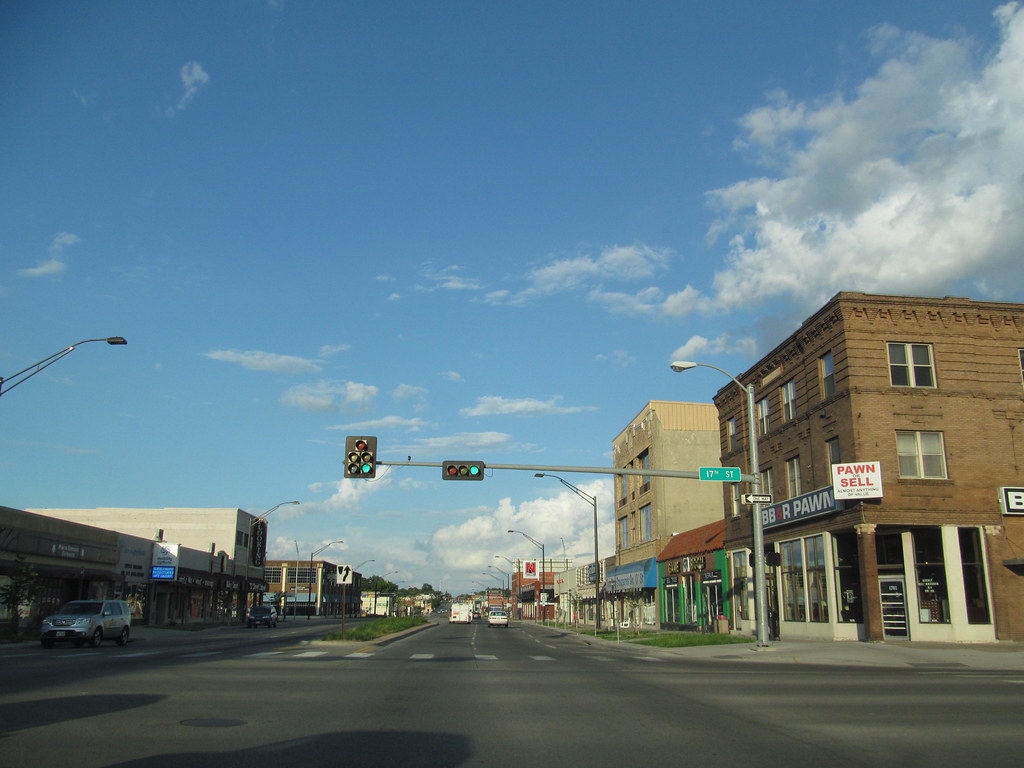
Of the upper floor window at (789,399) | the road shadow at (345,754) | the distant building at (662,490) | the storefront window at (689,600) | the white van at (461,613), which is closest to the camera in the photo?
the road shadow at (345,754)

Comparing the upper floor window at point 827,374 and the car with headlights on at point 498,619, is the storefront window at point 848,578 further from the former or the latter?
the car with headlights on at point 498,619

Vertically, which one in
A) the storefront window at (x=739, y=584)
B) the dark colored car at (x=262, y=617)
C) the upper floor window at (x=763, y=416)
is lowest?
the dark colored car at (x=262, y=617)

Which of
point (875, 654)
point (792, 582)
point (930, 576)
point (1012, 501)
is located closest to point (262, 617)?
point (792, 582)

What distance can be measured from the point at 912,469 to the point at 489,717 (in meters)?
25.0

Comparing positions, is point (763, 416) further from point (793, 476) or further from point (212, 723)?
point (212, 723)

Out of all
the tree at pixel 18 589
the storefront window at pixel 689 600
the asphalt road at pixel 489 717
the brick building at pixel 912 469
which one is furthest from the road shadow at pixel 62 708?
the storefront window at pixel 689 600

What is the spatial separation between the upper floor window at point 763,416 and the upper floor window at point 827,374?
19.0 feet

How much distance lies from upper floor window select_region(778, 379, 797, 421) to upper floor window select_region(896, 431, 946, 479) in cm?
572

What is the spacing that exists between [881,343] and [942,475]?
5405 mm

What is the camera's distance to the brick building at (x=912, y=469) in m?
29.7

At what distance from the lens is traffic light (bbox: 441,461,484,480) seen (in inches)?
1067

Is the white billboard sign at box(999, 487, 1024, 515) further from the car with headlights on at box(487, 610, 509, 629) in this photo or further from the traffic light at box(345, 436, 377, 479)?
the car with headlights on at box(487, 610, 509, 629)

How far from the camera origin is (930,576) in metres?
30.1

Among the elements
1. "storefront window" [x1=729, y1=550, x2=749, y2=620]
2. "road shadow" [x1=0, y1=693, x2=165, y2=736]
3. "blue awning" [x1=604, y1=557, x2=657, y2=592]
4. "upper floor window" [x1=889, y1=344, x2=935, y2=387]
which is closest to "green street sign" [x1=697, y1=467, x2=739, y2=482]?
"upper floor window" [x1=889, y1=344, x2=935, y2=387]
